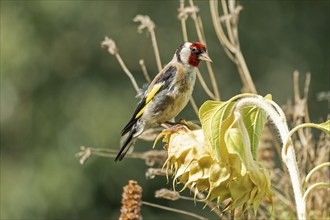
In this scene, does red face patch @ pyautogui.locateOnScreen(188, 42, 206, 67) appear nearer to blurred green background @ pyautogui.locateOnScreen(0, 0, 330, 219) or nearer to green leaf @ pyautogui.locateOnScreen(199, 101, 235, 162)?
green leaf @ pyautogui.locateOnScreen(199, 101, 235, 162)

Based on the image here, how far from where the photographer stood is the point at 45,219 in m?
7.78

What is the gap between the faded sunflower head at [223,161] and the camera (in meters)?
1.64

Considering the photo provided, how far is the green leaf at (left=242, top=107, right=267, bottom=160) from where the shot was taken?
1.74 metres

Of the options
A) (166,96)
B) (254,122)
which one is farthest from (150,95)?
(254,122)

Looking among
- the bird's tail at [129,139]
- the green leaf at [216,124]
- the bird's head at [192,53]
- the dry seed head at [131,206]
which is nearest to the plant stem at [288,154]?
the green leaf at [216,124]

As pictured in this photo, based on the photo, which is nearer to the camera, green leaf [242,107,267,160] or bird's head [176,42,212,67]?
green leaf [242,107,267,160]

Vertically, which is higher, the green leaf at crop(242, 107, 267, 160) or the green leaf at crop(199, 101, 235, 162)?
the green leaf at crop(199, 101, 235, 162)

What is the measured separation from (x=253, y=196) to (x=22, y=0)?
740 centimetres

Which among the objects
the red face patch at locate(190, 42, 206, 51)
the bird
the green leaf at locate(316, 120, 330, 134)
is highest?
the green leaf at locate(316, 120, 330, 134)

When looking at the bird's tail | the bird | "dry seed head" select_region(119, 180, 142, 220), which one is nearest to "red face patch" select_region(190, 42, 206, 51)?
the bird

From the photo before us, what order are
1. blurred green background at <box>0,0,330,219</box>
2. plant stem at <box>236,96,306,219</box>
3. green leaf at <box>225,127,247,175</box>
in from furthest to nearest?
blurred green background at <box>0,0,330,219</box> → green leaf at <box>225,127,247,175</box> → plant stem at <box>236,96,306,219</box>

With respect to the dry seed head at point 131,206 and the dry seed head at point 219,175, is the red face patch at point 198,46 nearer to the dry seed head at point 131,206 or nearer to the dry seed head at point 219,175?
the dry seed head at point 131,206

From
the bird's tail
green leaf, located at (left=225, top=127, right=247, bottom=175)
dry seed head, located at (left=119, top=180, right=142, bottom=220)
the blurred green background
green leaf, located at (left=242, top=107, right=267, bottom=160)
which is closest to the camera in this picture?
green leaf, located at (left=225, top=127, right=247, bottom=175)

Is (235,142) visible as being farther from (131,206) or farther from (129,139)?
(129,139)
